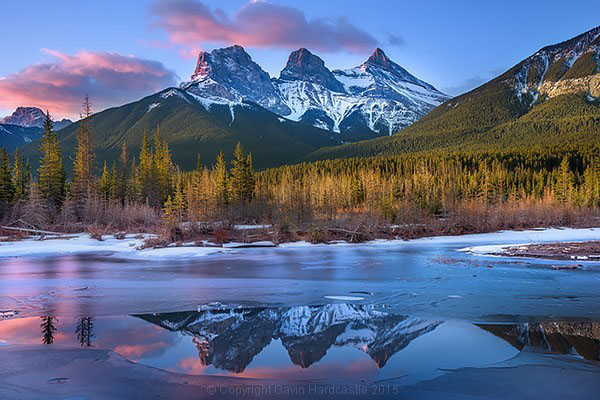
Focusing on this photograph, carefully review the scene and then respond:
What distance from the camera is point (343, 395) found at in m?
7.05

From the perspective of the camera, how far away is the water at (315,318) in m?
8.83

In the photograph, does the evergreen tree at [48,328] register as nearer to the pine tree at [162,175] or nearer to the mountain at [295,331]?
the mountain at [295,331]

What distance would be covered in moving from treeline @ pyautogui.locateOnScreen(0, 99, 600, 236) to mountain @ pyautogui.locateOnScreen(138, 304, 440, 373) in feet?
97.7

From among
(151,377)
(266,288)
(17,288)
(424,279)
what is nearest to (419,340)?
(151,377)

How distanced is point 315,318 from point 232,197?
2526 inches

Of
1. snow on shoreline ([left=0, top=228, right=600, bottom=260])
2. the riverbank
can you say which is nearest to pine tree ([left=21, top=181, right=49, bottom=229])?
the riverbank

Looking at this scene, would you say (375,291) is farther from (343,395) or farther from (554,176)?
(554,176)

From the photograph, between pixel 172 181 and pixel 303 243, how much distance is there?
49.1m

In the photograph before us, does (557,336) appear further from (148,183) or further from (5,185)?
(148,183)

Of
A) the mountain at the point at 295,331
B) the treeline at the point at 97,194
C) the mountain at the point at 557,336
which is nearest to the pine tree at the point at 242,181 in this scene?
the treeline at the point at 97,194

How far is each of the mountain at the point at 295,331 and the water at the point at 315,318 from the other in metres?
0.04

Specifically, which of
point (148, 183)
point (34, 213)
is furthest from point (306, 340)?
point (148, 183)

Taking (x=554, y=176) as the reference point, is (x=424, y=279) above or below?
below

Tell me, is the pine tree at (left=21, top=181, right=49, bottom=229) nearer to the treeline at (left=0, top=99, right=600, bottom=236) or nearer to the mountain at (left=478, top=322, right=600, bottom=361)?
the treeline at (left=0, top=99, right=600, bottom=236)
